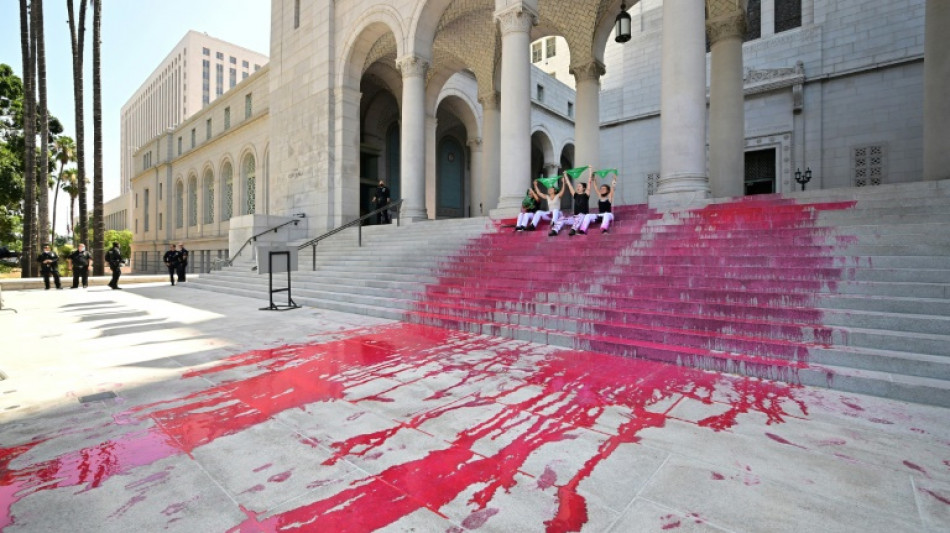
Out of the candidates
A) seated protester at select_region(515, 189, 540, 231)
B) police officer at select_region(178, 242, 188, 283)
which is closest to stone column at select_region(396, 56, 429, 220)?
seated protester at select_region(515, 189, 540, 231)

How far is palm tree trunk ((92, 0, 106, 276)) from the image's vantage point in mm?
19280

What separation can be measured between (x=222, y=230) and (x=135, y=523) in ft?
113

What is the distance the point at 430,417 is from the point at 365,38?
18.1 metres

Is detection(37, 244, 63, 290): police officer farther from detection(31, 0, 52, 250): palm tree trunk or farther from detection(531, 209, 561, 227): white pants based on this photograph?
detection(531, 209, 561, 227): white pants

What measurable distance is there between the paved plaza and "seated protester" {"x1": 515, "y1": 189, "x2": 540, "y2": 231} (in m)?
5.69

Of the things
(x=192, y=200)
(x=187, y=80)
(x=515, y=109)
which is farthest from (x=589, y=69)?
(x=187, y=80)

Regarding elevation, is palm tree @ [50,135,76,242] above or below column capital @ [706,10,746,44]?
above

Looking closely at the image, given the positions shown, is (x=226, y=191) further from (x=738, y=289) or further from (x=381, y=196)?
(x=738, y=289)

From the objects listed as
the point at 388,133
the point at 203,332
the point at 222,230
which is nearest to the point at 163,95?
the point at 222,230

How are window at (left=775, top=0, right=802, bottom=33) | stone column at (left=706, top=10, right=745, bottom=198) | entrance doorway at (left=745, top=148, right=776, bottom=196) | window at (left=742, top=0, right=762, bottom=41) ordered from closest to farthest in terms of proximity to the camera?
stone column at (left=706, top=10, right=745, bottom=198) < window at (left=775, top=0, right=802, bottom=33) < entrance doorway at (left=745, top=148, right=776, bottom=196) < window at (left=742, top=0, right=762, bottom=41)

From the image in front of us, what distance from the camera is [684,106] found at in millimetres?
8812

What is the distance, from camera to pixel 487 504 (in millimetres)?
2043

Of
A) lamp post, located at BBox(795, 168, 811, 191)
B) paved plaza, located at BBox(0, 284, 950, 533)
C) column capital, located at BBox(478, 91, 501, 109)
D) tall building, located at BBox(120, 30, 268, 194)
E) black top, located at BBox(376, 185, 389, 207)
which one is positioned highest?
tall building, located at BBox(120, 30, 268, 194)

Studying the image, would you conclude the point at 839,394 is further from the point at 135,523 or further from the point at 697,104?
the point at 697,104
